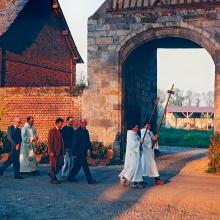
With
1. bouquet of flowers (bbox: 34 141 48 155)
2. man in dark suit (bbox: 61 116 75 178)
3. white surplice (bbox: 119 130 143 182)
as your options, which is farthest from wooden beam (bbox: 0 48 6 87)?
white surplice (bbox: 119 130 143 182)

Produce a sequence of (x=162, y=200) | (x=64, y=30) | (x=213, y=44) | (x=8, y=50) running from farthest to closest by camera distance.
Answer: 1. (x=64, y=30)
2. (x=8, y=50)
3. (x=213, y=44)
4. (x=162, y=200)

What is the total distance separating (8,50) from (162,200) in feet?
44.4

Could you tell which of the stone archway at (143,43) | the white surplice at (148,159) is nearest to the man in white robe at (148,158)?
the white surplice at (148,159)

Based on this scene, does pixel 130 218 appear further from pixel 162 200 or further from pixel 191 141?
pixel 191 141

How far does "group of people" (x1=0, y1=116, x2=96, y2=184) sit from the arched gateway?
3264 mm

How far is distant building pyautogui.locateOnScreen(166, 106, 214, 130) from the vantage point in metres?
49.8

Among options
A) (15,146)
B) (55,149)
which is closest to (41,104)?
(15,146)

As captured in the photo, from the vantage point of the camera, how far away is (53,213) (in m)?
6.52

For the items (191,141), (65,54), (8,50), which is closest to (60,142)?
(8,50)

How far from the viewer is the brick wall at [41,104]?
14789 millimetres

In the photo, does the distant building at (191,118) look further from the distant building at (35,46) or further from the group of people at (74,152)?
the group of people at (74,152)

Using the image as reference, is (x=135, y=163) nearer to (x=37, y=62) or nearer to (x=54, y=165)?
(x=54, y=165)

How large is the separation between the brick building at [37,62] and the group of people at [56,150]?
3.60m

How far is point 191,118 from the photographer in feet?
172
